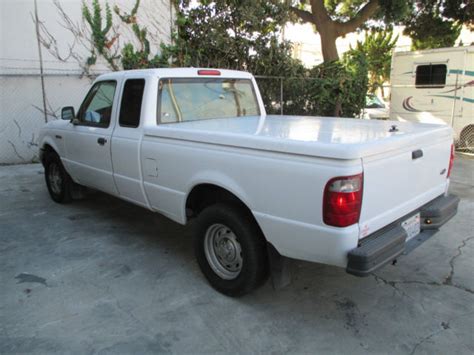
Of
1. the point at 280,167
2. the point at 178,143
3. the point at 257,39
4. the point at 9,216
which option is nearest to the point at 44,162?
the point at 9,216

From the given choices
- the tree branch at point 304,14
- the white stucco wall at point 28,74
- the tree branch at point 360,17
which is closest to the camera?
the white stucco wall at point 28,74

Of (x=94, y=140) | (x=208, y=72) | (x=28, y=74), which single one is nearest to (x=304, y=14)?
(x=28, y=74)

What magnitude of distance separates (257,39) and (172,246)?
8.52 m

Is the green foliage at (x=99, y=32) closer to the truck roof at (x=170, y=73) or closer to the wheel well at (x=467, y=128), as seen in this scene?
the truck roof at (x=170, y=73)

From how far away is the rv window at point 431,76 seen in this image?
38.8ft

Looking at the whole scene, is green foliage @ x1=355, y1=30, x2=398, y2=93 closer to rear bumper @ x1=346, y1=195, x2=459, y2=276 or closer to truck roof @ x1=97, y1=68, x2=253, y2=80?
truck roof @ x1=97, y1=68, x2=253, y2=80

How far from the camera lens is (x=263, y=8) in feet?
37.7

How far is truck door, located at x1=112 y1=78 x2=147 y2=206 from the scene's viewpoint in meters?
4.13

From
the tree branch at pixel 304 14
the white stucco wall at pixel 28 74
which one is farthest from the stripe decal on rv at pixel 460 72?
the white stucco wall at pixel 28 74

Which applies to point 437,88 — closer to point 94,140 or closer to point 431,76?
point 431,76

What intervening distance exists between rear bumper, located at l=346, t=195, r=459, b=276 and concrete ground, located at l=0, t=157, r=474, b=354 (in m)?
0.61

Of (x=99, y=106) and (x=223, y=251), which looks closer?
(x=223, y=251)

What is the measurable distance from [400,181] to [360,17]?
13765 mm

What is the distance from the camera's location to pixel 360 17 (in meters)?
15.0
